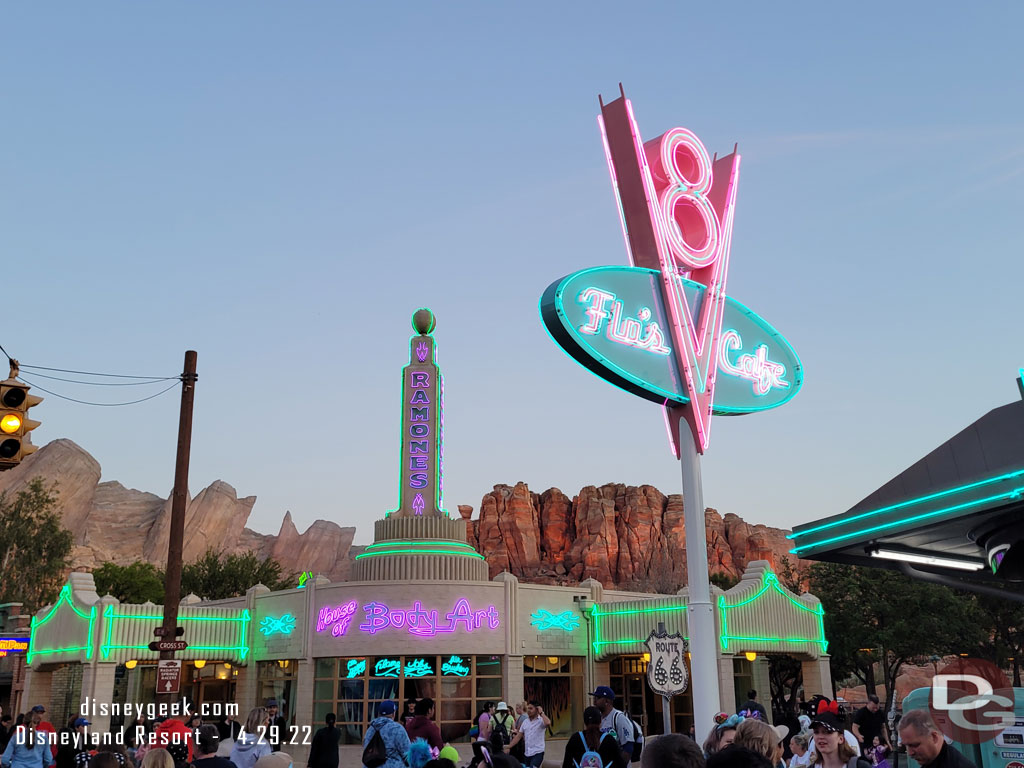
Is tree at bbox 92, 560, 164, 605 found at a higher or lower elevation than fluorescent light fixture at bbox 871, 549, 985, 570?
higher

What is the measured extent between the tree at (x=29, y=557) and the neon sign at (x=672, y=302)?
57.8 metres

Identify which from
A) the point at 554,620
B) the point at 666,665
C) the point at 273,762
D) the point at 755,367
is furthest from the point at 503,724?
the point at 554,620

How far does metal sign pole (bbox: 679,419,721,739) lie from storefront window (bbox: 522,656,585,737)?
49.1 ft

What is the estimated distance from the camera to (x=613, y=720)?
36.3ft

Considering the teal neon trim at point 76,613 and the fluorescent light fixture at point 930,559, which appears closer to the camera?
the fluorescent light fixture at point 930,559

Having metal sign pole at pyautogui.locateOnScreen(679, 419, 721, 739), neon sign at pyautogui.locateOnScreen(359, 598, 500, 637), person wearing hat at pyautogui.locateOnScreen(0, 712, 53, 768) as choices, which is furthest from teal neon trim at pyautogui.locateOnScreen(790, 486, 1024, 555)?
neon sign at pyautogui.locateOnScreen(359, 598, 500, 637)

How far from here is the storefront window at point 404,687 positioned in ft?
102

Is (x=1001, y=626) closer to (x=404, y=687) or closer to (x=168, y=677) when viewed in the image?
(x=404, y=687)

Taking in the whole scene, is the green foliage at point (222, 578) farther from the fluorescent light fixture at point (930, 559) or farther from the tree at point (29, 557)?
the fluorescent light fixture at point (930, 559)

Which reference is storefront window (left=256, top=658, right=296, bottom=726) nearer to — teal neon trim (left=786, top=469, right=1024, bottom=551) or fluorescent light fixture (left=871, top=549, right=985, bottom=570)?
fluorescent light fixture (left=871, top=549, right=985, bottom=570)

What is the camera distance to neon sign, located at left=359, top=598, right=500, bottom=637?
31266 millimetres

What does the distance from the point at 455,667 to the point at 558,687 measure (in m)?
4.63

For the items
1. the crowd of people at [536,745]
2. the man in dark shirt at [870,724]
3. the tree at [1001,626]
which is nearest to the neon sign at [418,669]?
the crowd of people at [536,745]

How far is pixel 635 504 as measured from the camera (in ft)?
409
